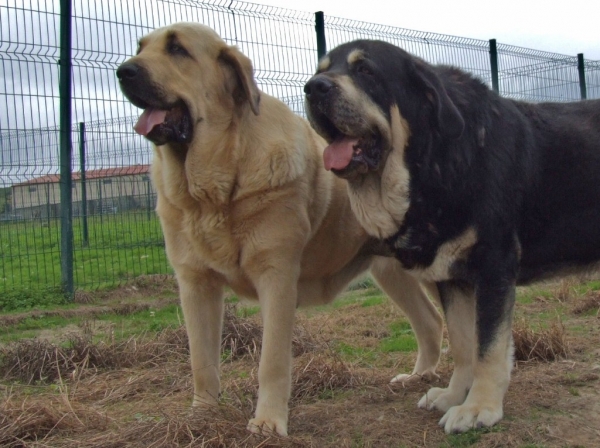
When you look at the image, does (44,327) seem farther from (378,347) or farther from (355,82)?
(355,82)

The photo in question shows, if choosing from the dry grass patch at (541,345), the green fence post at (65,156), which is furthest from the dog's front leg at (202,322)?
the green fence post at (65,156)

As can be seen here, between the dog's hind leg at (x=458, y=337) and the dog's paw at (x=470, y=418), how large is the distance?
0.36 metres

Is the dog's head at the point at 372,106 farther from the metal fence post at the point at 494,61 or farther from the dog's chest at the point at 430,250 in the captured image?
the metal fence post at the point at 494,61

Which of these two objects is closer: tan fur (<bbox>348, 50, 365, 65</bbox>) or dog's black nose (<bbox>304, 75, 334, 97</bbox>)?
dog's black nose (<bbox>304, 75, 334, 97</bbox>)

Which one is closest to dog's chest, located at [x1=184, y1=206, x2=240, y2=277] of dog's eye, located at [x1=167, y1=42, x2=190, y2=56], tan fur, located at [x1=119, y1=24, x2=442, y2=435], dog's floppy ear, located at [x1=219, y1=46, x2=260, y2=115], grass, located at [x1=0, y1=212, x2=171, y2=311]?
tan fur, located at [x1=119, y1=24, x2=442, y2=435]

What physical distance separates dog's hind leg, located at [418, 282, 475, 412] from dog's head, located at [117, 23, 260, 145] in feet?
4.48

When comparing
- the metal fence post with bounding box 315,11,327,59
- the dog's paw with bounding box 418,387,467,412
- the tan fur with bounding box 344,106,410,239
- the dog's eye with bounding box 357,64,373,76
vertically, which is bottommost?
the dog's paw with bounding box 418,387,467,412

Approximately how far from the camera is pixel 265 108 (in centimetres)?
362

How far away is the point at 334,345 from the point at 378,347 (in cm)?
33

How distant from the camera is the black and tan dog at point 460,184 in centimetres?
315

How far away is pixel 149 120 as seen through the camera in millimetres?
3281

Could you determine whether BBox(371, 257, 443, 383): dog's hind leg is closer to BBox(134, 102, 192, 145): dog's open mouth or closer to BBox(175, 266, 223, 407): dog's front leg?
BBox(175, 266, 223, 407): dog's front leg

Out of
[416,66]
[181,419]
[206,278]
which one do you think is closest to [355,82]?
[416,66]

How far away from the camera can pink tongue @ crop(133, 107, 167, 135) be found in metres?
3.27
